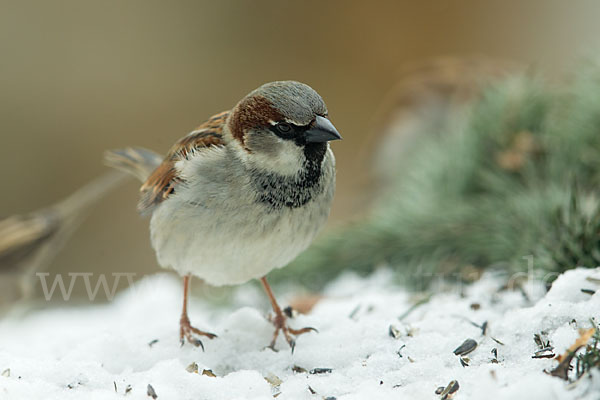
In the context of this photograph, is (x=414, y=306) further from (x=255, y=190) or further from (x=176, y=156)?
(x=176, y=156)

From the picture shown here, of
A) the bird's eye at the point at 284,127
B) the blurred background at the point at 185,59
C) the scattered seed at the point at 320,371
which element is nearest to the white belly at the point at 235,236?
the bird's eye at the point at 284,127

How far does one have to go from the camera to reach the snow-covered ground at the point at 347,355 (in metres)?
1.51

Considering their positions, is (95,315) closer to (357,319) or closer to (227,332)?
(227,332)

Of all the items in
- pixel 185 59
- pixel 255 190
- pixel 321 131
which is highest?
pixel 321 131

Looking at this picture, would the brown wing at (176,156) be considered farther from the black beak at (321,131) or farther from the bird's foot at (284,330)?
the bird's foot at (284,330)

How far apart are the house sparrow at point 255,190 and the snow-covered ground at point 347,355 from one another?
110mm

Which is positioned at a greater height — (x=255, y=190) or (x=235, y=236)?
(x=255, y=190)

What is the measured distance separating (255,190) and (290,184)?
0.34 ft

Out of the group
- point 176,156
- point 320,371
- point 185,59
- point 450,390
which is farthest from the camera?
point 185,59

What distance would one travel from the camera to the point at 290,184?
71.9 inches

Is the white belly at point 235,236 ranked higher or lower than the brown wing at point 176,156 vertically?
lower

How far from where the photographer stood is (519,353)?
1615 mm

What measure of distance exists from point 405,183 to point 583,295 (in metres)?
1.47

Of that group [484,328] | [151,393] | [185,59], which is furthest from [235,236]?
[185,59]
